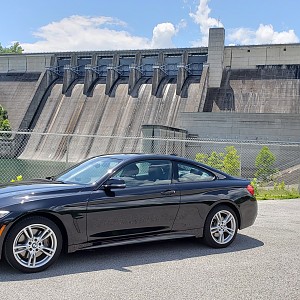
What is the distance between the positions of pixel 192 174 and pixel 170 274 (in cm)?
169

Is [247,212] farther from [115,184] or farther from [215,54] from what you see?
[215,54]

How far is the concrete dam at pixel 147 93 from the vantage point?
34.5 m

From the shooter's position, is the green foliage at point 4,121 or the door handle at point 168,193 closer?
the door handle at point 168,193

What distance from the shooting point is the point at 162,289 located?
12.7 ft

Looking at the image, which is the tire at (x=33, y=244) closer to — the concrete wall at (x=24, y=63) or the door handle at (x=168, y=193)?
the door handle at (x=168, y=193)

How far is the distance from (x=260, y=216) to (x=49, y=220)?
509 cm

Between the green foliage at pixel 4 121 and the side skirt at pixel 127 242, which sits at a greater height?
the green foliage at pixel 4 121

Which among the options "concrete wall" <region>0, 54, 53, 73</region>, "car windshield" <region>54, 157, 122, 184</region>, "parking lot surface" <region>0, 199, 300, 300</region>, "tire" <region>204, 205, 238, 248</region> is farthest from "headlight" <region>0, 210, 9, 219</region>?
"concrete wall" <region>0, 54, 53, 73</region>

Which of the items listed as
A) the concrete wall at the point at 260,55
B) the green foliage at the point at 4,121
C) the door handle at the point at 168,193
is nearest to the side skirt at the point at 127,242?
the door handle at the point at 168,193

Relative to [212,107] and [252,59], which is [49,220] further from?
[252,59]

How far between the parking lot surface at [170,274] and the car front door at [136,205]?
35 centimetres

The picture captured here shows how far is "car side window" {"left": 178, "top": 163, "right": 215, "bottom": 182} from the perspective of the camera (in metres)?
5.57

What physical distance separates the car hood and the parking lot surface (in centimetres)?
76

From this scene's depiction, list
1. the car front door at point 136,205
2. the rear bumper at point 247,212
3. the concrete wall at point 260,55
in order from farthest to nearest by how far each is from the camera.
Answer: the concrete wall at point 260,55, the rear bumper at point 247,212, the car front door at point 136,205
